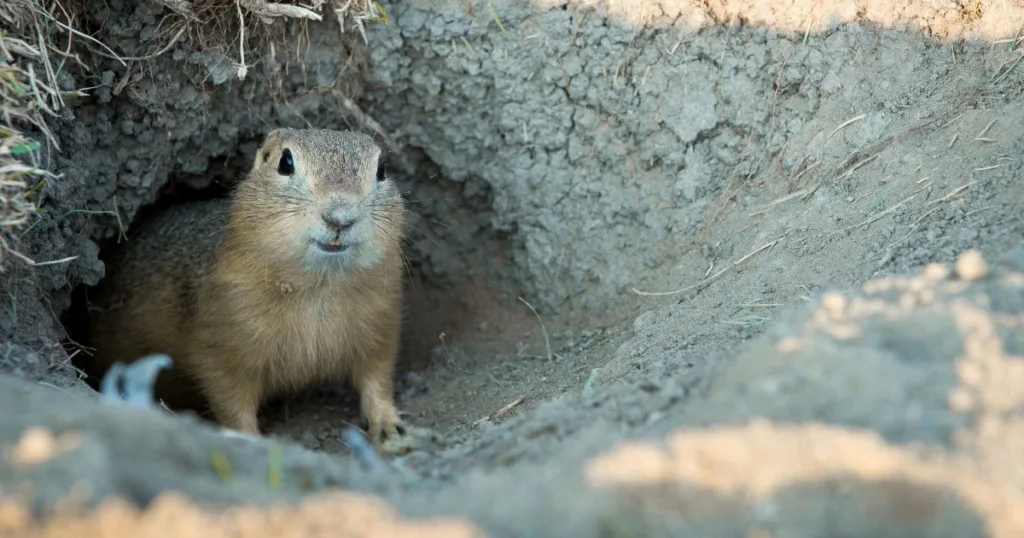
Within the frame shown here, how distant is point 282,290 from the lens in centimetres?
580

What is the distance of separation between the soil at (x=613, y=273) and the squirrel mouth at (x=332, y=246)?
1.11m

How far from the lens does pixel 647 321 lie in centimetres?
584

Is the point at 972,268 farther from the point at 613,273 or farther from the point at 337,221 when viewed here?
the point at 613,273

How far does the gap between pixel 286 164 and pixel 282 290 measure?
2.56ft

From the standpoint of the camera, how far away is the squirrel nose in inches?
203

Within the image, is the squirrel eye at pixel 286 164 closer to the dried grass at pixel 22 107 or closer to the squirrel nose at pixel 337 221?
the squirrel nose at pixel 337 221

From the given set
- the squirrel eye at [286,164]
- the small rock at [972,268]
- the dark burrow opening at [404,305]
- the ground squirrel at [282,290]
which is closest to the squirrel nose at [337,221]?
the ground squirrel at [282,290]

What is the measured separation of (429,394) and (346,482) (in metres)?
3.88

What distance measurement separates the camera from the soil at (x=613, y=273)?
2580 mm

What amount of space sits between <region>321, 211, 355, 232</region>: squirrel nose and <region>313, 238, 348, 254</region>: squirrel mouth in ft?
0.26

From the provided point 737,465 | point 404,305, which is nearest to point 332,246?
point 404,305

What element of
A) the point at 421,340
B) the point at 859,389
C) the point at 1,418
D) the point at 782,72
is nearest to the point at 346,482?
the point at 1,418

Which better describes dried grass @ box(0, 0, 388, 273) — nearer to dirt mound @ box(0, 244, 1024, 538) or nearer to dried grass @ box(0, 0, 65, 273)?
dried grass @ box(0, 0, 65, 273)

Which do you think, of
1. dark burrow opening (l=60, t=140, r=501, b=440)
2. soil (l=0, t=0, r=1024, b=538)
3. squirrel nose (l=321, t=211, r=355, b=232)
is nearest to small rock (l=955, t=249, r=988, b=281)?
soil (l=0, t=0, r=1024, b=538)
